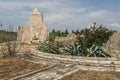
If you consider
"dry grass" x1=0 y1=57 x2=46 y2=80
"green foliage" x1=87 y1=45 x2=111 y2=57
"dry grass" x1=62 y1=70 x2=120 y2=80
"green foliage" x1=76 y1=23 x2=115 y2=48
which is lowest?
"dry grass" x1=62 y1=70 x2=120 y2=80

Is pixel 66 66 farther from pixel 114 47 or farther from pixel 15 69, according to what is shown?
pixel 114 47

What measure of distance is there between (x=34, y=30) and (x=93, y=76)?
77.4 ft

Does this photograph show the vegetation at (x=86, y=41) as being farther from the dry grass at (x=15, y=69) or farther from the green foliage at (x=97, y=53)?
the dry grass at (x=15, y=69)

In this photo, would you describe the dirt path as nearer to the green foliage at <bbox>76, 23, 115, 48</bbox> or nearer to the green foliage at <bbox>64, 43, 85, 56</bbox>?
the green foliage at <bbox>64, 43, 85, 56</bbox>

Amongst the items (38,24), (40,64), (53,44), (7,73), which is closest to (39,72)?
(7,73)

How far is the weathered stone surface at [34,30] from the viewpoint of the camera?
3212cm

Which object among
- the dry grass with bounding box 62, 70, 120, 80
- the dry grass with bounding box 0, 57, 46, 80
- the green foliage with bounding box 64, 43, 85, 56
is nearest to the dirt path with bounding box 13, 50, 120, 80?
the dry grass with bounding box 62, 70, 120, 80

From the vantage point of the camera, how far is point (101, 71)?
10469 mm

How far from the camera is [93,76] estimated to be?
9516 millimetres

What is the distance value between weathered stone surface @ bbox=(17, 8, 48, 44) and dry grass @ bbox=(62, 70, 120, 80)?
2216 cm

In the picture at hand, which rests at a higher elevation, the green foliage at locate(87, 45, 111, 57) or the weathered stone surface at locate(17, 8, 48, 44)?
the weathered stone surface at locate(17, 8, 48, 44)

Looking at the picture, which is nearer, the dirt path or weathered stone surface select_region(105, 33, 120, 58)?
the dirt path

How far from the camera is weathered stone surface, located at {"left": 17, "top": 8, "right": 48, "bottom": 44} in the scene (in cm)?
3212

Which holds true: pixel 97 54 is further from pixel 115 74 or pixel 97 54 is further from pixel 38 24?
pixel 38 24
